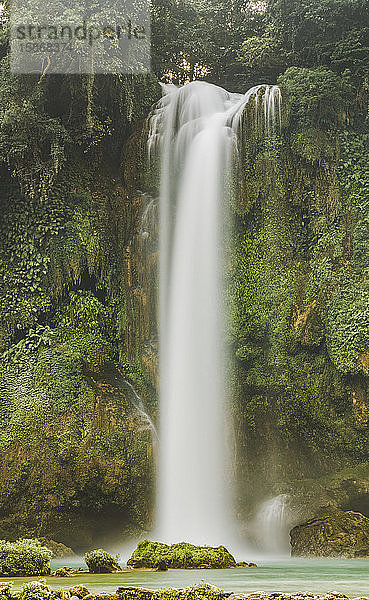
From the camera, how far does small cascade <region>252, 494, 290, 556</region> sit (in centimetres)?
1362

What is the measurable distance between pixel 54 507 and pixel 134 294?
471cm

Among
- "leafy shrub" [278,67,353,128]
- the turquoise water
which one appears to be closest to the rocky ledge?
the turquoise water

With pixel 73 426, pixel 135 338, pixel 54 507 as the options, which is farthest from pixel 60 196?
pixel 54 507

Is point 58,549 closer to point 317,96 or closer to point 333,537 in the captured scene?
point 333,537

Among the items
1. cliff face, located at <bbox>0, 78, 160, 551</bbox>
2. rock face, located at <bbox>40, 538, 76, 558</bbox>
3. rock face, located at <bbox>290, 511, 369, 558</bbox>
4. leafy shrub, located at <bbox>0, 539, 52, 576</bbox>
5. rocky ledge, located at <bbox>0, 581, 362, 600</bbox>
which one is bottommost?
rock face, located at <bbox>40, 538, 76, 558</bbox>

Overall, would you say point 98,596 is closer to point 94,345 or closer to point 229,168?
point 94,345

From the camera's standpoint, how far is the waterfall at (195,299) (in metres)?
14.4

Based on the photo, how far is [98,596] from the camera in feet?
18.3

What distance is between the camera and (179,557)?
30.1ft

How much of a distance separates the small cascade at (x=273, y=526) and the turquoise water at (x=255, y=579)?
339cm

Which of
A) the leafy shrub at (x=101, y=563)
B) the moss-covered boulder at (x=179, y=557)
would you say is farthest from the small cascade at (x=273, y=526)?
the leafy shrub at (x=101, y=563)

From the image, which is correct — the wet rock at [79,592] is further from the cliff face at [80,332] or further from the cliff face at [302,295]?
the cliff face at [302,295]

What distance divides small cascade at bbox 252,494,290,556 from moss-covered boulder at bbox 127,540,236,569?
4.21 metres

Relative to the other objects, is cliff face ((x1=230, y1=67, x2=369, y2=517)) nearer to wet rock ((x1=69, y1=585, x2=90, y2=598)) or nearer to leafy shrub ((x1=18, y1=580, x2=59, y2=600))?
wet rock ((x1=69, y1=585, x2=90, y2=598))
